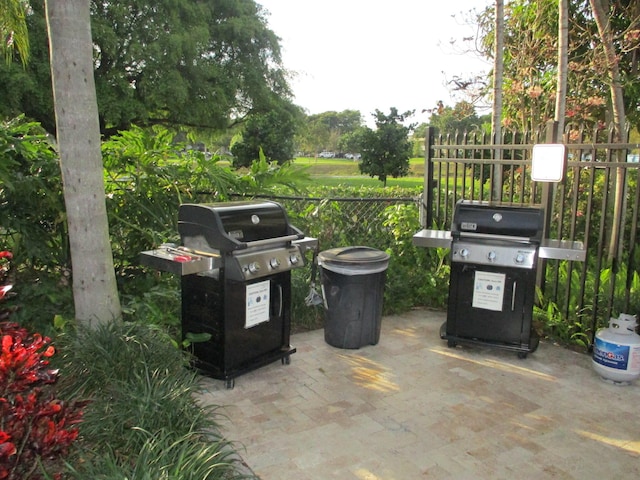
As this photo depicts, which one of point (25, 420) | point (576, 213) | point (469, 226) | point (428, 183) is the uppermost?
point (428, 183)

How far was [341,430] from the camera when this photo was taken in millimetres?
3094

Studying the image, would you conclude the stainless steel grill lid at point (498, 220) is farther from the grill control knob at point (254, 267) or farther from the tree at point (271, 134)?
the tree at point (271, 134)

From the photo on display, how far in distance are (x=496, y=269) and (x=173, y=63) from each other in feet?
61.6

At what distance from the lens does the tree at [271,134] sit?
2444 centimetres

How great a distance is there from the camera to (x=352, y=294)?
438 centimetres

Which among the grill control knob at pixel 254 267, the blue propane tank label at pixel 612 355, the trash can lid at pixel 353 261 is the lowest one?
the blue propane tank label at pixel 612 355

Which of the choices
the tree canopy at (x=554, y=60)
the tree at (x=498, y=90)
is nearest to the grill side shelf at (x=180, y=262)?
the tree at (x=498, y=90)

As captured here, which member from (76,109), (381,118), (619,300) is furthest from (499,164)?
(381,118)

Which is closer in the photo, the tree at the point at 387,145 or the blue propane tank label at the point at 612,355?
the blue propane tank label at the point at 612,355

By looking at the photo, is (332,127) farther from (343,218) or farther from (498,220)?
(498,220)

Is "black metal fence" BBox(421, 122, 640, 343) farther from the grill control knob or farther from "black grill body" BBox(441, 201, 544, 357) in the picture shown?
the grill control knob

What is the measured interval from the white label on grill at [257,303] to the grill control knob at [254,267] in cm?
16

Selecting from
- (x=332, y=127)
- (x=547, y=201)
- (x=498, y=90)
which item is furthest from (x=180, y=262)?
(x=332, y=127)

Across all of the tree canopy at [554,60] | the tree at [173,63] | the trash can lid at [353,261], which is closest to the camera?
the trash can lid at [353,261]
